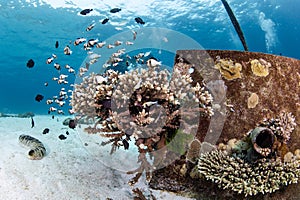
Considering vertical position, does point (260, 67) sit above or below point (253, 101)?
above

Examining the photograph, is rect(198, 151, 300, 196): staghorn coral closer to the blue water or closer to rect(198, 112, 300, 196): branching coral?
rect(198, 112, 300, 196): branching coral

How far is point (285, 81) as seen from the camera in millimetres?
4242

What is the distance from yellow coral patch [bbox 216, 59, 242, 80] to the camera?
4.21m

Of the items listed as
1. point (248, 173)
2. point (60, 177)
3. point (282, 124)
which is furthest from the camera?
point (60, 177)

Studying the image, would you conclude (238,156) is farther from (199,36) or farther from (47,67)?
(47,67)

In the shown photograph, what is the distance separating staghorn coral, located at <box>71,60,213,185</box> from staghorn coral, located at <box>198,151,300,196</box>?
60cm

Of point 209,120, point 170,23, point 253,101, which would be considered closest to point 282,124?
point 253,101

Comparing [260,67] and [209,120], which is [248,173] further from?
[260,67]

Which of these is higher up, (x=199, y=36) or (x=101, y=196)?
(x=199, y=36)

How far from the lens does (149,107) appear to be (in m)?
3.83

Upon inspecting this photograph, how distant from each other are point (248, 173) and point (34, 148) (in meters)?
5.03

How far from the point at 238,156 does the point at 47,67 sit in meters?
62.9

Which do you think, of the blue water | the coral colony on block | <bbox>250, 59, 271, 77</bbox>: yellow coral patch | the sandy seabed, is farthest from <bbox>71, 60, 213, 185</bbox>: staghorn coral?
the blue water

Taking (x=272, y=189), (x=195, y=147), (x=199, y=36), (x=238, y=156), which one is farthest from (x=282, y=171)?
(x=199, y=36)
